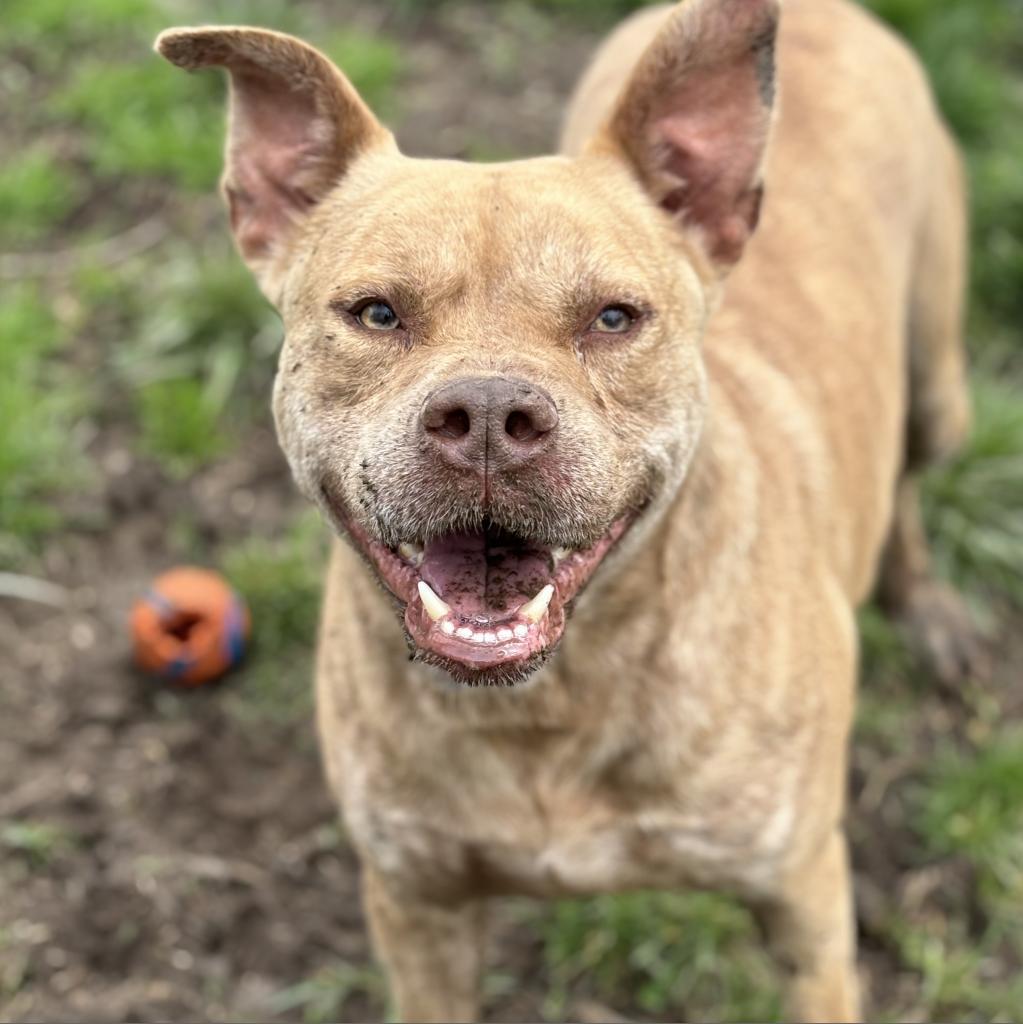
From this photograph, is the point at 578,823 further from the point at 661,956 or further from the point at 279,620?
the point at 279,620

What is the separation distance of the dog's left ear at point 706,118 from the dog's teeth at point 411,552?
903 mm

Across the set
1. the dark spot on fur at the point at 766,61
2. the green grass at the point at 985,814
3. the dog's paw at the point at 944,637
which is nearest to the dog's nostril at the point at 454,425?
the dark spot on fur at the point at 766,61

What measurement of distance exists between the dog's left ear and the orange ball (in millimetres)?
2011

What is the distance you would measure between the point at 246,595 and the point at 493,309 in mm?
2318

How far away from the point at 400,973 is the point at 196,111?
13.2ft

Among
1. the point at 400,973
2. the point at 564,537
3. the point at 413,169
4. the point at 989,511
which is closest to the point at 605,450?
the point at 564,537

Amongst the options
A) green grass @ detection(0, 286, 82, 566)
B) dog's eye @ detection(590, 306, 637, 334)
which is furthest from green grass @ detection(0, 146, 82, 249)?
dog's eye @ detection(590, 306, 637, 334)

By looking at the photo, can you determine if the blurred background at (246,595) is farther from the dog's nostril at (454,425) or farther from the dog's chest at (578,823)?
the dog's nostril at (454,425)

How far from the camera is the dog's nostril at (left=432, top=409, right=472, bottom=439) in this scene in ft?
7.61

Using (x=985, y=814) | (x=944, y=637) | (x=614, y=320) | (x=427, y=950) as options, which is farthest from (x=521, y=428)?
(x=944, y=637)

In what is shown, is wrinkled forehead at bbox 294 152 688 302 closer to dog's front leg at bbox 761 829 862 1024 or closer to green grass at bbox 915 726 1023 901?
dog's front leg at bbox 761 829 862 1024

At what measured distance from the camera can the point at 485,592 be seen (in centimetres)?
253

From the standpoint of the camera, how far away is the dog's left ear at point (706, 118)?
2779mm

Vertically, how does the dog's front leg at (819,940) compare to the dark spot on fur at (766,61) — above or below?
below
